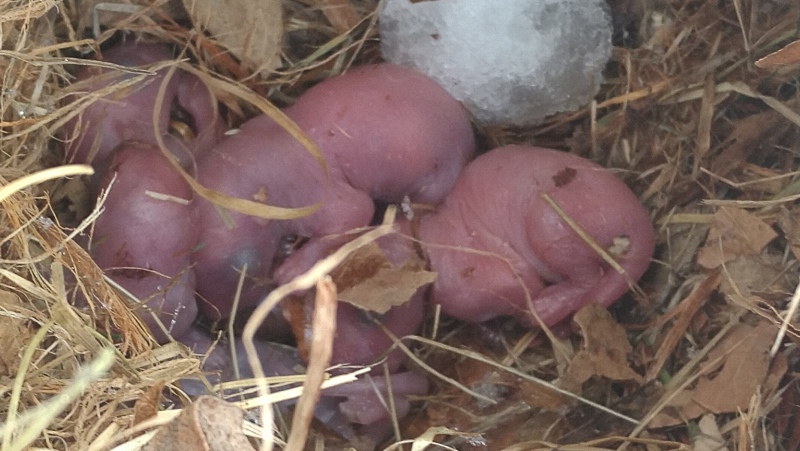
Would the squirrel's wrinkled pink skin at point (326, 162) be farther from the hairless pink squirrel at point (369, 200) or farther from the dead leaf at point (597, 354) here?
the dead leaf at point (597, 354)

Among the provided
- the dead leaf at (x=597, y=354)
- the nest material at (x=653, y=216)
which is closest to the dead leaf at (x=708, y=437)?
the nest material at (x=653, y=216)

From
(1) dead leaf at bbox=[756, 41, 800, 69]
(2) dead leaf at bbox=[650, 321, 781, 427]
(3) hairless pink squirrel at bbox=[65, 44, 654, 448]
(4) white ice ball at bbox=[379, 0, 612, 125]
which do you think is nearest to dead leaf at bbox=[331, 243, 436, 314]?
(3) hairless pink squirrel at bbox=[65, 44, 654, 448]

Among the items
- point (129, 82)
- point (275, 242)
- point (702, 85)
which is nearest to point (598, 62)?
point (702, 85)

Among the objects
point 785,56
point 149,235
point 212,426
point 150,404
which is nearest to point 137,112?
point 149,235

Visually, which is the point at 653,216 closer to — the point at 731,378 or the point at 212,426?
the point at 731,378

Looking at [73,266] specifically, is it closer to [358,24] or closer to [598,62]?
[358,24]

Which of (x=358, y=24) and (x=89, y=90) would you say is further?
(x=358, y=24)

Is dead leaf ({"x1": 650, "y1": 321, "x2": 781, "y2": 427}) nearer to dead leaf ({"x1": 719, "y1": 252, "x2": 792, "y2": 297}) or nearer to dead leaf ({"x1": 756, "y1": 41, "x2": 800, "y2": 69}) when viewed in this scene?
dead leaf ({"x1": 719, "y1": 252, "x2": 792, "y2": 297})
